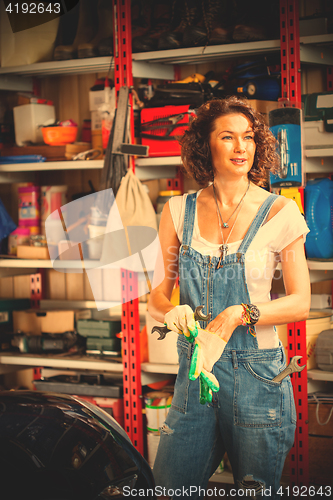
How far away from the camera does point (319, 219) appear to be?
2.20 metres

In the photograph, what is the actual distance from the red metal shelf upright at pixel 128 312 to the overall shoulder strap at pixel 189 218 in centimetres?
92

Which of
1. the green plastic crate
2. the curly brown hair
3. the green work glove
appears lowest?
the green plastic crate

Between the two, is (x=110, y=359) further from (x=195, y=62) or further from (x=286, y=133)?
(x=195, y=62)

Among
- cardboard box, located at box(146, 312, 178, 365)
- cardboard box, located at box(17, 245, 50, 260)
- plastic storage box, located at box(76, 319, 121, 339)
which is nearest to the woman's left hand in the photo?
cardboard box, located at box(146, 312, 178, 365)

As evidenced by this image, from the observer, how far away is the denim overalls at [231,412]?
4.35 feet

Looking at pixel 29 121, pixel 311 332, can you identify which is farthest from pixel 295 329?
pixel 29 121

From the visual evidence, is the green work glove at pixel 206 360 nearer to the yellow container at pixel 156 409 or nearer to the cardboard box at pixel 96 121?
the yellow container at pixel 156 409

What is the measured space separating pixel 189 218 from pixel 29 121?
5.17 feet

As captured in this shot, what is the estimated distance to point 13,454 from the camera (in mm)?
1087

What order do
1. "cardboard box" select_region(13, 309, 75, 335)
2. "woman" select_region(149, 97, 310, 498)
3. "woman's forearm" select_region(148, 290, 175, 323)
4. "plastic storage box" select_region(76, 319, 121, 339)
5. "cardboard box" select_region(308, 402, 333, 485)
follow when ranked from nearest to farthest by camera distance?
"woman" select_region(149, 97, 310, 498) < "woman's forearm" select_region(148, 290, 175, 323) < "cardboard box" select_region(308, 402, 333, 485) < "plastic storage box" select_region(76, 319, 121, 339) < "cardboard box" select_region(13, 309, 75, 335)

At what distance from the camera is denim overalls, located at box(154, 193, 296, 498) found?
52.2 inches

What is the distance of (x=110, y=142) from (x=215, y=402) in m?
1.41

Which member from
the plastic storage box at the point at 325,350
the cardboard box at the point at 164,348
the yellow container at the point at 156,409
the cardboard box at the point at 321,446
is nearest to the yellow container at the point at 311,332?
the plastic storage box at the point at 325,350

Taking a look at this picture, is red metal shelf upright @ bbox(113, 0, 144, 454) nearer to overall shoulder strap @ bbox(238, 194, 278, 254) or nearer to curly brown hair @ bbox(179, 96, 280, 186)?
curly brown hair @ bbox(179, 96, 280, 186)
